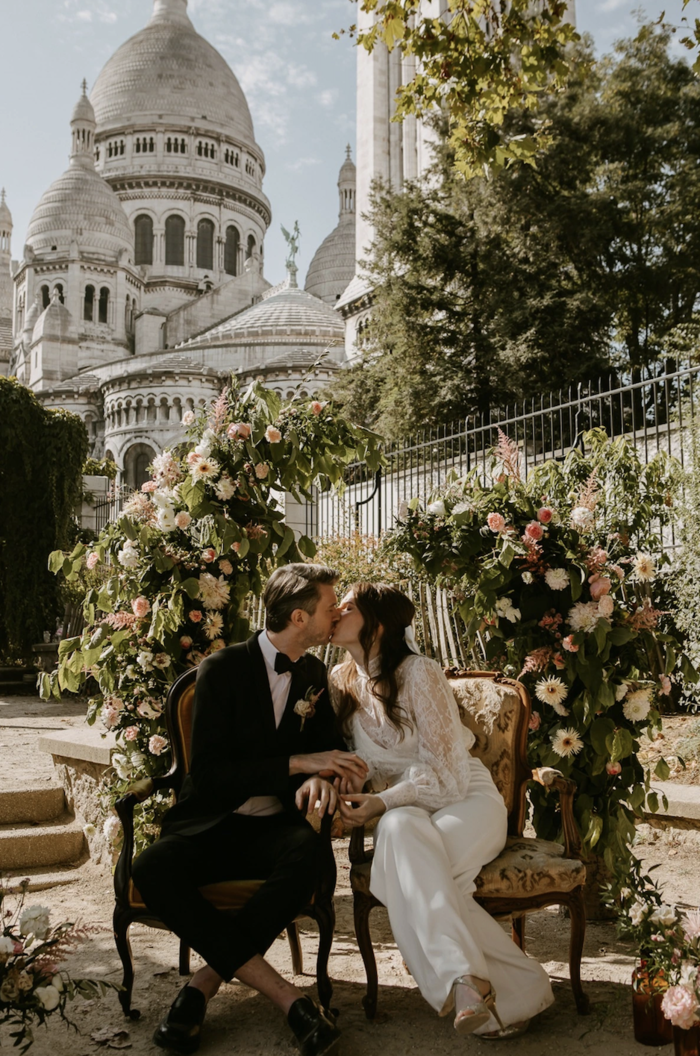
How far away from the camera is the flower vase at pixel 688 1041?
2.36m

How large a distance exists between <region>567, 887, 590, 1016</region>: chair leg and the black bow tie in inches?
45.6

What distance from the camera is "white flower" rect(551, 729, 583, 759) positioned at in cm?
361

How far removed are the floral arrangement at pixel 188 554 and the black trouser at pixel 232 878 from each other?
2.97 ft

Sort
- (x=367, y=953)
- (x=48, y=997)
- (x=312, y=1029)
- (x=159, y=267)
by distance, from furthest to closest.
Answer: (x=159, y=267), (x=367, y=953), (x=312, y=1029), (x=48, y=997)

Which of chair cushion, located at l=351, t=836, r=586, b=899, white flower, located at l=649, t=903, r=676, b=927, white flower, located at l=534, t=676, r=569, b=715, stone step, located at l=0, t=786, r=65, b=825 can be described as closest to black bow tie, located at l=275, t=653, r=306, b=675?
chair cushion, located at l=351, t=836, r=586, b=899

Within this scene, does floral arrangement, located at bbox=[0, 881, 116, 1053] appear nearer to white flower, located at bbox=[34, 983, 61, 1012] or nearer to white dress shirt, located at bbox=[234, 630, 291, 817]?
white flower, located at bbox=[34, 983, 61, 1012]

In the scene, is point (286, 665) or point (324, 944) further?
point (286, 665)

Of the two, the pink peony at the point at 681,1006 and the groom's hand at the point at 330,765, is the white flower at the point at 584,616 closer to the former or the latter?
the groom's hand at the point at 330,765

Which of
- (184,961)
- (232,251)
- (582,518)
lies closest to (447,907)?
(184,961)

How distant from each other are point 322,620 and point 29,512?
29.7ft

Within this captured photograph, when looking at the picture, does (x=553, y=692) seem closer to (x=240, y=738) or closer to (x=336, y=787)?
(x=336, y=787)

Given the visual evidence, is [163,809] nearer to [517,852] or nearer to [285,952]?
[285,952]

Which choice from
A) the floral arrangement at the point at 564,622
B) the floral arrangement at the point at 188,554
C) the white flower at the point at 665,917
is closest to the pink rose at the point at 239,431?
the floral arrangement at the point at 188,554

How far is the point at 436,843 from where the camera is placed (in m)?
2.87
